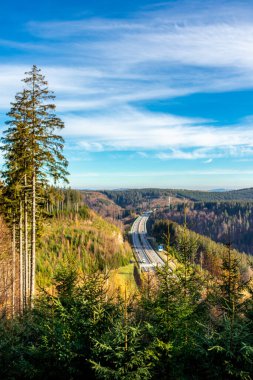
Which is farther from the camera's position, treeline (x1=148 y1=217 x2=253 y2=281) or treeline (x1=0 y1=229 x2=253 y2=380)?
treeline (x1=148 y1=217 x2=253 y2=281)

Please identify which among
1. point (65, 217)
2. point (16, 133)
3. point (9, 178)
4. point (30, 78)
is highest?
point (30, 78)

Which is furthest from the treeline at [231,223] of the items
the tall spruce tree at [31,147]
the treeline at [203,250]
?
the tall spruce tree at [31,147]

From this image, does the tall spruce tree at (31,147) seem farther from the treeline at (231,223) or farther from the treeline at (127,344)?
the treeline at (231,223)

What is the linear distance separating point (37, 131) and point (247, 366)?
49.8 feet

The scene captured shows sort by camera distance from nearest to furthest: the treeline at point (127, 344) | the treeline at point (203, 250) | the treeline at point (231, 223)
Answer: the treeline at point (127, 344) → the treeline at point (203, 250) → the treeline at point (231, 223)

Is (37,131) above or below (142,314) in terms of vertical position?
above

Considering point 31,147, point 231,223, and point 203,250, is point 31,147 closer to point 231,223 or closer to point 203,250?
point 203,250

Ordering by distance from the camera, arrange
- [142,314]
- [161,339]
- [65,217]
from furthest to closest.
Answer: [65,217] < [142,314] < [161,339]

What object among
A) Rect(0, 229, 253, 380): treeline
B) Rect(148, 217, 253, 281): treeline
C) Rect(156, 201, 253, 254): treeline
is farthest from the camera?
Rect(156, 201, 253, 254): treeline

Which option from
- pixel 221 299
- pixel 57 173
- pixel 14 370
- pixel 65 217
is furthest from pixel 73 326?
pixel 65 217

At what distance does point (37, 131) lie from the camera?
17297 mm

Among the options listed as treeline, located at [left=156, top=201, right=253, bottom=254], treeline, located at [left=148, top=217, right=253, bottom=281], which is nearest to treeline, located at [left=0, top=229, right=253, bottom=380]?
treeline, located at [left=148, top=217, right=253, bottom=281]

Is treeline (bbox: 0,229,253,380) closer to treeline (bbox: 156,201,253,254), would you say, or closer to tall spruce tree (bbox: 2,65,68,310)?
tall spruce tree (bbox: 2,65,68,310)

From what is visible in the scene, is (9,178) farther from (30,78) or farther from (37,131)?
(30,78)
